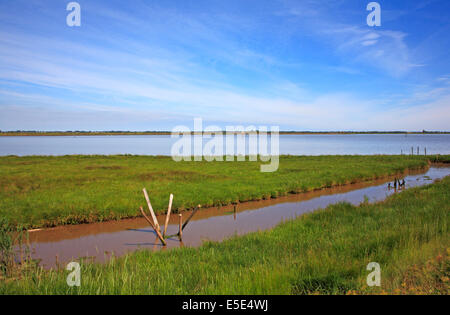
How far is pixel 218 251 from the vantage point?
9.95m

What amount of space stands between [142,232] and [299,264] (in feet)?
33.4

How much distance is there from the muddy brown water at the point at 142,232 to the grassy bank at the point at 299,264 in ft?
8.85

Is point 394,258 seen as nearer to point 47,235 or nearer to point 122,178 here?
point 47,235

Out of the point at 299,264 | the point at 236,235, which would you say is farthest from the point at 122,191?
the point at 299,264

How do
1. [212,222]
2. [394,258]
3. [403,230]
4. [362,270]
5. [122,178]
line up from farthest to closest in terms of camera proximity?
[122,178] → [212,222] → [403,230] → [394,258] → [362,270]

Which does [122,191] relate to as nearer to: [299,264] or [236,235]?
[236,235]

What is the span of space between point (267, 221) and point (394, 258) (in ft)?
33.8

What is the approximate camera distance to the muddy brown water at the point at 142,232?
12367mm

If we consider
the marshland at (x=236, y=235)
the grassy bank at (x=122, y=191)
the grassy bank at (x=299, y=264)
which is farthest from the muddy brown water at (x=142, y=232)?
the grassy bank at (x=299, y=264)

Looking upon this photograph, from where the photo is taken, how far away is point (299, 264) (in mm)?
7004

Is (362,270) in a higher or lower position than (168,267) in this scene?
higher

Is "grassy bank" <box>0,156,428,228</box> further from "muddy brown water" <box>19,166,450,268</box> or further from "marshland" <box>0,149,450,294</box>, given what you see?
"muddy brown water" <box>19,166,450,268</box>

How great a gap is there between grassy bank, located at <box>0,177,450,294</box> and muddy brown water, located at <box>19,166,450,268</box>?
270 cm
